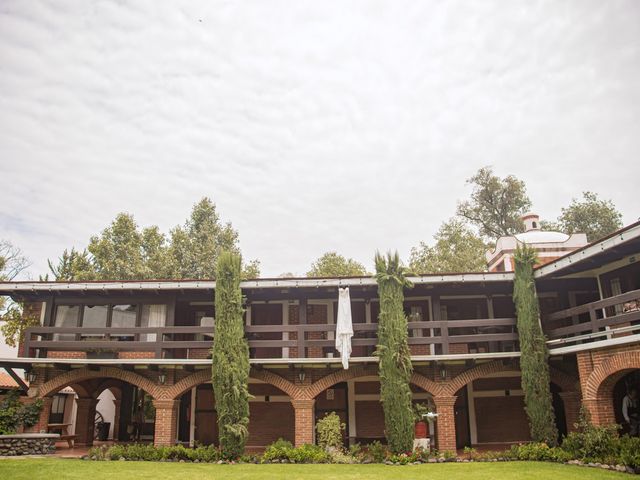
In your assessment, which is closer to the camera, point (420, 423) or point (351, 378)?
point (420, 423)

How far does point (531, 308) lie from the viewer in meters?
16.0

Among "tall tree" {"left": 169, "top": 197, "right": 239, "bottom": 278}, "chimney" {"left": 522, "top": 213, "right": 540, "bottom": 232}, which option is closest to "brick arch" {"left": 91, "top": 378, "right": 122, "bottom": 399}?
"tall tree" {"left": 169, "top": 197, "right": 239, "bottom": 278}

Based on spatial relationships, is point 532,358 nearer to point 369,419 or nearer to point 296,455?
point 369,419

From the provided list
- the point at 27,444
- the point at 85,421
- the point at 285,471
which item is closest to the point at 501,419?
the point at 285,471

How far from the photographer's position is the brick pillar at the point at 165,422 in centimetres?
1689

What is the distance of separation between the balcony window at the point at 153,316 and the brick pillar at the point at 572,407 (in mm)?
13408

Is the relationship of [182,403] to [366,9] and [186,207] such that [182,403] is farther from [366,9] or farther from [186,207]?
[186,207]

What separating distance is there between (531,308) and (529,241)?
10215mm

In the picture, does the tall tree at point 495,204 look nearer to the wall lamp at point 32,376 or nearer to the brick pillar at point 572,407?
the brick pillar at point 572,407

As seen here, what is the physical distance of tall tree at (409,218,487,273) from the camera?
116 feet

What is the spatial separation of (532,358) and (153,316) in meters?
12.4

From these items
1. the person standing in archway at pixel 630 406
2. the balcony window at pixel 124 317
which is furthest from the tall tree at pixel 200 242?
the person standing in archway at pixel 630 406

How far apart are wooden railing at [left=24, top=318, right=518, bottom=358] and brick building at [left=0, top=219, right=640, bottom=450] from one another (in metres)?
0.06

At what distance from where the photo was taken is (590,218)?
36.9 meters
